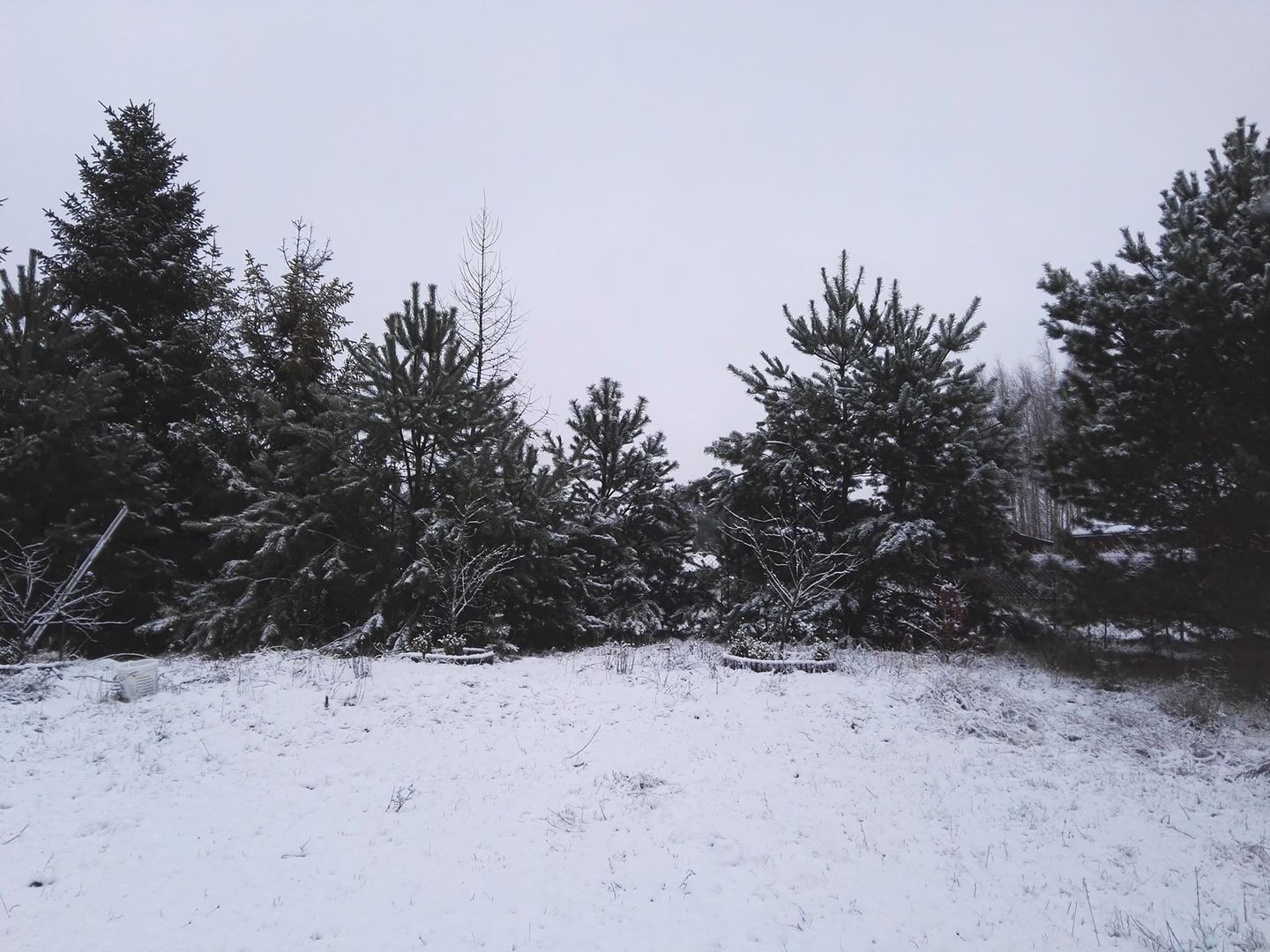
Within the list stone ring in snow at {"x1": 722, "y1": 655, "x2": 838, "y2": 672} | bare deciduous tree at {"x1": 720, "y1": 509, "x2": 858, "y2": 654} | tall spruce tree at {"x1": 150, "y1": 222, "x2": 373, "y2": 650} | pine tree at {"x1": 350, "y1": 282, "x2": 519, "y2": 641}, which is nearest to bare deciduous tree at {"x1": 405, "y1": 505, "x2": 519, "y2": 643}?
pine tree at {"x1": 350, "y1": 282, "x2": 519, "y2": 641}

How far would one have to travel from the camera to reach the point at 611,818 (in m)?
6.42

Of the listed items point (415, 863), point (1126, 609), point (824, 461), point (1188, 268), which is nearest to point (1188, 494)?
point (1126, 609)

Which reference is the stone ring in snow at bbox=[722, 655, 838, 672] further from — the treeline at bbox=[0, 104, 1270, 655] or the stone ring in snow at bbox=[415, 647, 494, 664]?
the stone ring in snow at bbox=[415, 647, 494, 664]

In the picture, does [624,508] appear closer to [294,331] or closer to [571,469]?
[571,469]

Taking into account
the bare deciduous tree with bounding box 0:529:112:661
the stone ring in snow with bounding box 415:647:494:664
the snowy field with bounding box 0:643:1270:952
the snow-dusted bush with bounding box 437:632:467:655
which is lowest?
the snowy field with bounding box 0:643:1270:952

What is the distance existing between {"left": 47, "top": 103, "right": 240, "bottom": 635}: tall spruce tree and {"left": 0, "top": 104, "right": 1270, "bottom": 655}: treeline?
68 millimetres

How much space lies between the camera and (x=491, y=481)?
14.4 m

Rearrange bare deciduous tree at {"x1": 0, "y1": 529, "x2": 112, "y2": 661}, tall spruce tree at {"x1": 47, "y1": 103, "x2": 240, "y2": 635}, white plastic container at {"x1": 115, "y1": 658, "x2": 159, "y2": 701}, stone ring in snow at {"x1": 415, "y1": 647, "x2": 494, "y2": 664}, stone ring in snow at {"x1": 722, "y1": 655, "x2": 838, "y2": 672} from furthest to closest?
1. tall spruce tree at {"x1": 47, "y1": 103, "x2": 240, "y2": 635}
2. stone ring in snow at {"x1": 415, "y1": 647, "x2": 494, "y2": 664}
3. stone ring in snow at {"x1": 722, "y1": 655, "x2": 838, "y2": 672}
4. bare deciduous tree at {"x1": 0, "y1": 529, "x2": 112, "y2": 661}
5. white plastic container at {"x1": 115, "y1": 658, "x2": 159, "y2": 701}

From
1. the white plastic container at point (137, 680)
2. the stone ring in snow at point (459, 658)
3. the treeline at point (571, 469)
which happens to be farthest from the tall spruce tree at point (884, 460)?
the white plastic container at point (137, 680)

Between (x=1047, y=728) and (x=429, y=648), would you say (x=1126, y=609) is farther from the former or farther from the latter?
(x=429, y=648)

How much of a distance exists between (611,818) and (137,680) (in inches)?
251

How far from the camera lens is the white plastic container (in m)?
8.37

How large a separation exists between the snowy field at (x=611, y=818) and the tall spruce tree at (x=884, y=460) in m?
5.28

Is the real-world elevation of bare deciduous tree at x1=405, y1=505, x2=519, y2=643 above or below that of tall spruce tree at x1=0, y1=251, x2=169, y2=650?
below
